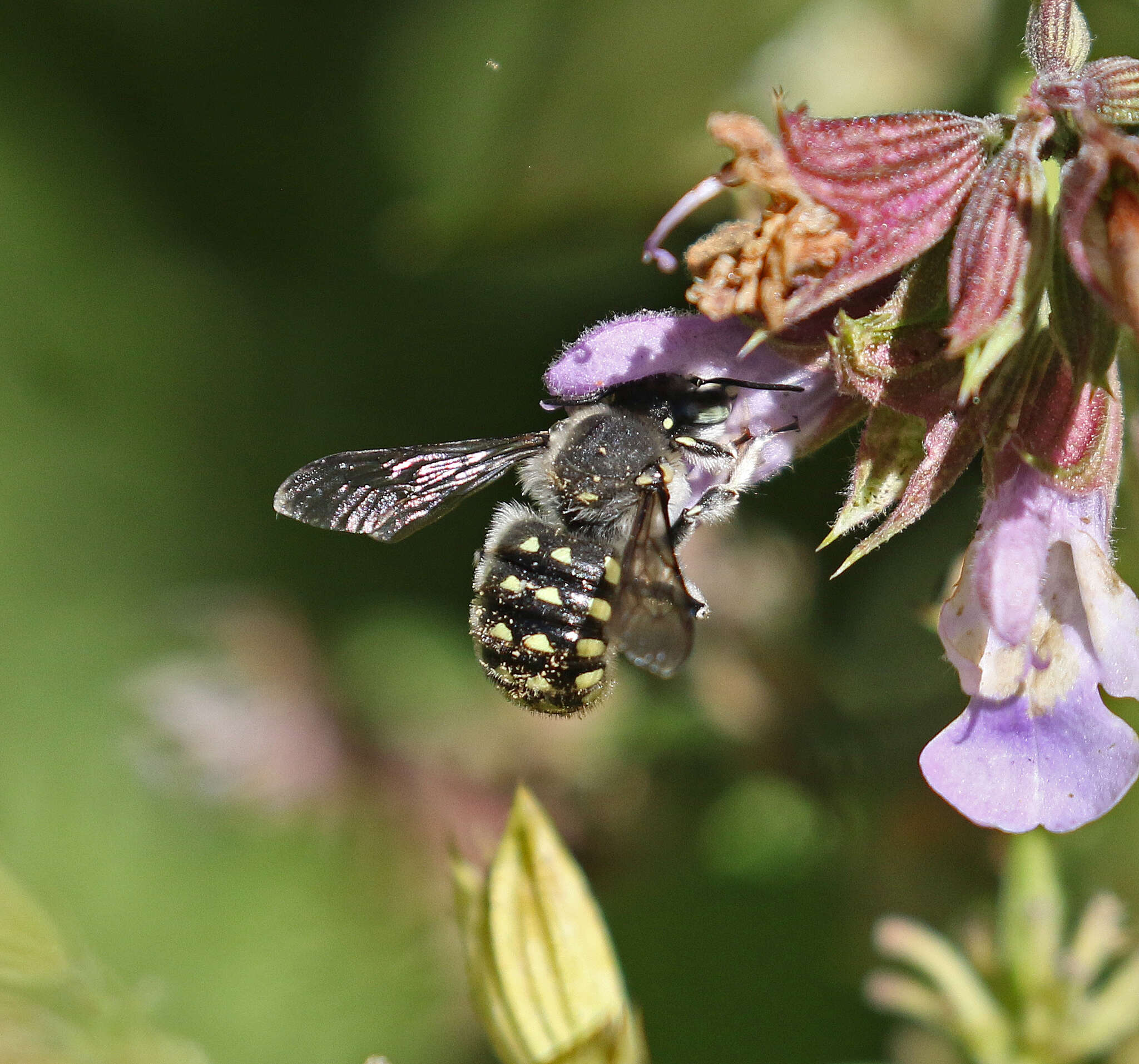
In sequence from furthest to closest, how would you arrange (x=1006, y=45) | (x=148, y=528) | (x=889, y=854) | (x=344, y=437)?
(x=148, y=528), (x=344, y=437), (x=889, y=854), (x=1006, y=45)

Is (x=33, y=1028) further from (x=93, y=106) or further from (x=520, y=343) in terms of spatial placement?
(x=93, y=106)

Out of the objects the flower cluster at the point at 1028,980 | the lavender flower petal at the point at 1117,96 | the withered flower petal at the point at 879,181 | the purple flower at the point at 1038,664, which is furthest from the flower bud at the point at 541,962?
the lavender flower petal at the point at 1117,96

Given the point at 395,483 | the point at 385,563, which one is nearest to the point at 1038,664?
the point at 395,483

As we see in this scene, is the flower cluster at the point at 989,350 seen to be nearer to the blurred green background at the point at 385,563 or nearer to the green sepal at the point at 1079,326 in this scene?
the green sepal at the point at 1079,326

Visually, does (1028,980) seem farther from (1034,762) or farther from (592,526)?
(592,526)

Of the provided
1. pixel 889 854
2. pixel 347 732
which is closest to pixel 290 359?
pixel 347 732
